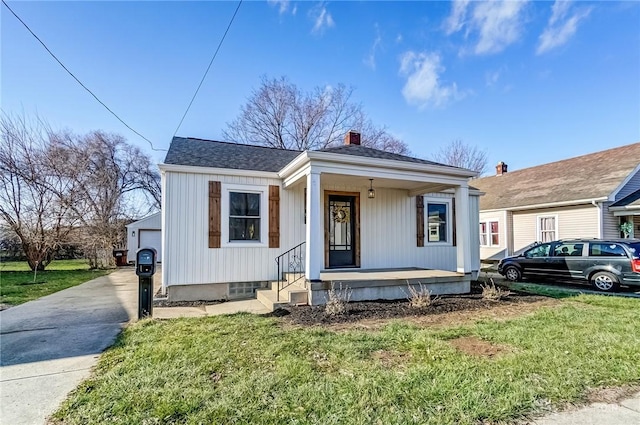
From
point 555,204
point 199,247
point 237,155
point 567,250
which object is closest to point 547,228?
point 555,204

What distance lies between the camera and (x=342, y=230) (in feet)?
29.0

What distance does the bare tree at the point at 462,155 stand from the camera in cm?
2933

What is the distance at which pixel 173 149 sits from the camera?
8.55 meters

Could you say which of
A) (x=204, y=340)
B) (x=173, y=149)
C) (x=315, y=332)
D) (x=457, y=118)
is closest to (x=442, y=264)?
(x=315, y=332)

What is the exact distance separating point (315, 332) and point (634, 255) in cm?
871

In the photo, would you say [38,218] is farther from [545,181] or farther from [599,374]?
[545,181]

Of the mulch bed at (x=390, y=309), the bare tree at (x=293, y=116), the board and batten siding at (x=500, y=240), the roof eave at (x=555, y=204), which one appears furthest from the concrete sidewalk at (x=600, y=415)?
the bare tree at (x=293, y=116)

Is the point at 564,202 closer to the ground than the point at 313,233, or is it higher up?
higher up

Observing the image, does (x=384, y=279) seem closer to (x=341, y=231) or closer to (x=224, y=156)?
(x=341, y=231)

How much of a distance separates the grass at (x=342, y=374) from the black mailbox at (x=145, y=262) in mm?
973

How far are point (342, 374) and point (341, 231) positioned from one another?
18.6ft

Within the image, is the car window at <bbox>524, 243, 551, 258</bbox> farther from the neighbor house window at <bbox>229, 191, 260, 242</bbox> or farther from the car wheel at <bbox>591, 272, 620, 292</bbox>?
the neighbor house window at <bbox>229, 191, 260, 242</bbox>

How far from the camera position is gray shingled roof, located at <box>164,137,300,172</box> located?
773 cm

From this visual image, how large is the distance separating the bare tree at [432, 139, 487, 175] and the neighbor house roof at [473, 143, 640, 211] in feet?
36.3
